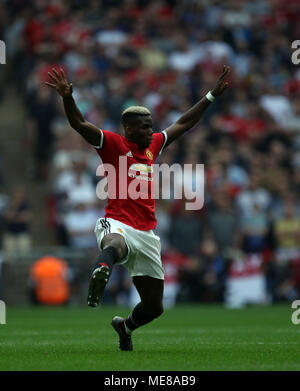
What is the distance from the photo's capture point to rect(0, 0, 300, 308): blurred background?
62.4 ft

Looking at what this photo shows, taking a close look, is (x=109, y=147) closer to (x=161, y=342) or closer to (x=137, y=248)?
(x=137, y=248)

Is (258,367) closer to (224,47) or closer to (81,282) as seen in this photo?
(81,282)

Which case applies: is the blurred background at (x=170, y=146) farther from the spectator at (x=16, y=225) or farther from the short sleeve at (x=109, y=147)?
the short sleeve at (x=109, y=147)

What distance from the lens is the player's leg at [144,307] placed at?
9023 millimetres

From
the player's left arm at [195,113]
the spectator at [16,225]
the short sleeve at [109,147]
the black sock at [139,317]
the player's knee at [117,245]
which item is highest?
the spectator at [16,225]

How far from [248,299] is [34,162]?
5.59 meters

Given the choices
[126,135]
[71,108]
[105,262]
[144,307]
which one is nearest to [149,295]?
[144,307]

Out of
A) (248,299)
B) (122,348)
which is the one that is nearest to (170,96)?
(248,299)

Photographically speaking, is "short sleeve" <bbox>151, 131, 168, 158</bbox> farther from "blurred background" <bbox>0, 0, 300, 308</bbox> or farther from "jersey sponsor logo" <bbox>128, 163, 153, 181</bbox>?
"blurred background" <bbox>0, 0, 300, 308</bbox>

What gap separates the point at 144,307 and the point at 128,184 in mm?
1107

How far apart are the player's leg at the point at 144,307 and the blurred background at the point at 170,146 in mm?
9314

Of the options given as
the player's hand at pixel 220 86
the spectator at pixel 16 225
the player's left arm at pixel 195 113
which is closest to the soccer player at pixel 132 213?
the player's left arm at pixel 195 113

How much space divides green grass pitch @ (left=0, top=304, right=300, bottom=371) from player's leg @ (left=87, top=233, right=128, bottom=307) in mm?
537

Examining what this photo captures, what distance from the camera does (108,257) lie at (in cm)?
822
